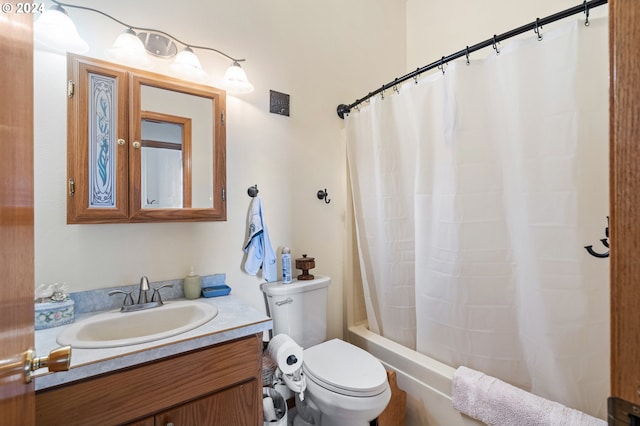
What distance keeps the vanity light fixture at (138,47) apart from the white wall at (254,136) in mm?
48

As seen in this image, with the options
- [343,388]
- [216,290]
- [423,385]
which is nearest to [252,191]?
[216,290]

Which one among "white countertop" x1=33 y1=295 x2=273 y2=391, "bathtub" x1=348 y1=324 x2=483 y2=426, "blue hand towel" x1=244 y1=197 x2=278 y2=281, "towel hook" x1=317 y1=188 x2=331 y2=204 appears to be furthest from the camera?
"towel hook" x1=317 y1=188 x2=331 y2=204

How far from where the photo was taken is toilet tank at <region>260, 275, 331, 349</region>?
5.31ft

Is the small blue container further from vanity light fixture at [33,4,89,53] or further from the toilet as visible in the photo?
vanity light fixture at [33,4,89,53]

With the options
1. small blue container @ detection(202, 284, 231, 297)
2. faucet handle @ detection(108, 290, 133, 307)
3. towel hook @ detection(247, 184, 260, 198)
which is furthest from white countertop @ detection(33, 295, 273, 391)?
towel hook @ detection(247, 184, 260, 198)

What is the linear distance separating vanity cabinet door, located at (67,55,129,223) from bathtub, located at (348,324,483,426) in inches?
60.3

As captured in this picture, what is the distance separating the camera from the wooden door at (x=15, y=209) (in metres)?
0.46

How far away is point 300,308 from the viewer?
167cm

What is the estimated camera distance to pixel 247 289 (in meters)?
1.65

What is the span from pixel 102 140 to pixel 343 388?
4.76 ft

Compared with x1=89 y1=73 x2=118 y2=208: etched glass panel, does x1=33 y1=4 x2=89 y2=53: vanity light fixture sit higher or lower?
higher

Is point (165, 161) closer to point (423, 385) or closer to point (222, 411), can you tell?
point (222, 411)

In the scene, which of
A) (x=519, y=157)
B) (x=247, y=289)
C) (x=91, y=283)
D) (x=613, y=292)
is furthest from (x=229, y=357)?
(x=519, y=157)

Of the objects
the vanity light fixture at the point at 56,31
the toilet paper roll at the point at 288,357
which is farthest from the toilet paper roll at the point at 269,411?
the vanity light fixture at the point at 56,31
